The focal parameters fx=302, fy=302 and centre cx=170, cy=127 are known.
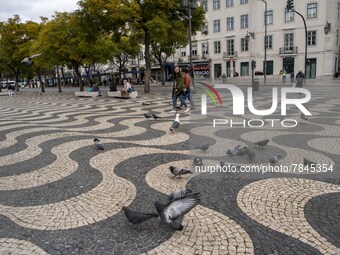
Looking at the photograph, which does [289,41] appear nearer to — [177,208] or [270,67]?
[270,67]

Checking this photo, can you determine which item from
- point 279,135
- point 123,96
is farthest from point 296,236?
point 123,96

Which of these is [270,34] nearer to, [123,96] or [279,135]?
[123,96]

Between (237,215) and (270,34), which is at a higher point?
(270,34)

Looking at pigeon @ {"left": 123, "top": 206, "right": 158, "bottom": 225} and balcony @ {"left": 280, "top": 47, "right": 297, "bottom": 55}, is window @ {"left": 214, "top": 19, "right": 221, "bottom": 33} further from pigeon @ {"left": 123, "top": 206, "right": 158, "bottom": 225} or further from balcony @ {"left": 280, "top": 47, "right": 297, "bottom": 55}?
pigeon @ {"left": 123, "top": 206, "right": 158, "bottom": 225}

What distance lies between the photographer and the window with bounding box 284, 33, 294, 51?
Result: 132 feet

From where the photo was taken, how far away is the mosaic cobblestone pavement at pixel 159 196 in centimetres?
292

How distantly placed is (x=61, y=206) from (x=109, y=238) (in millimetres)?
1053

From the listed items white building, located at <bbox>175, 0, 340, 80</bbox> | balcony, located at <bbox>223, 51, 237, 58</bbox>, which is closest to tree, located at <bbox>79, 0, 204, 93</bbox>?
white building, located at <bbox>175, 0, 340, 80</bbox>

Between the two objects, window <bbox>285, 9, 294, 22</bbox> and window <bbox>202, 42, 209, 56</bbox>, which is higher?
window <bbox>285, 9, 294, 22</bbox>

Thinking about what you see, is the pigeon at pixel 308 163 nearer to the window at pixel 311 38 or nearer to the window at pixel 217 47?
the window at pixel 311 38

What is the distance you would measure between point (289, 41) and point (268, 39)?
2.83 metres

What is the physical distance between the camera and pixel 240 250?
2.79 metres

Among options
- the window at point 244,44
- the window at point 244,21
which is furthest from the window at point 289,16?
the window at point 244,44

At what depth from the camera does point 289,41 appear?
4053cm
